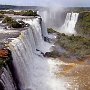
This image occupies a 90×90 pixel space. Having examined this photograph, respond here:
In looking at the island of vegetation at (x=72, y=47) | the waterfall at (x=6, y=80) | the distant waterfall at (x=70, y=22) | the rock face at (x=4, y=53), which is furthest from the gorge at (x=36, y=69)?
the distant waterfall at (x=70, y=22)

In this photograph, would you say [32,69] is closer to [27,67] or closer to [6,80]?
[27,67]

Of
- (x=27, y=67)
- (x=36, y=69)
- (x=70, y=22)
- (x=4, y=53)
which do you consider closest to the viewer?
(x=4, y=53)

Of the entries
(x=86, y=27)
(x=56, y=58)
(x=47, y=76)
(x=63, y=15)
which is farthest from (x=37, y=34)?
(x=63, y=15)

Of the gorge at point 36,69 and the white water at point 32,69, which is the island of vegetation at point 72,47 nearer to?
the gorge at point 36,69

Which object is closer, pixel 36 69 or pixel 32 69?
pixel 32 69

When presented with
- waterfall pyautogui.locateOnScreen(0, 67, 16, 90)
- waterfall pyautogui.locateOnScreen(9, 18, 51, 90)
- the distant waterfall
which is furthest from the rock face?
the distant waterfall

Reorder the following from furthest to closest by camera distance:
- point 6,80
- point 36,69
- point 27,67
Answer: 1. point 36,69
2. point 27,67
3. point 6,80

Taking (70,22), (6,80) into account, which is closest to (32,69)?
(6,80)

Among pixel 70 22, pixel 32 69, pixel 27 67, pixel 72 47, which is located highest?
pixel 27 67
